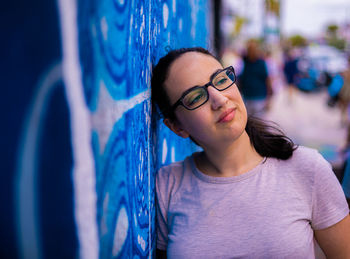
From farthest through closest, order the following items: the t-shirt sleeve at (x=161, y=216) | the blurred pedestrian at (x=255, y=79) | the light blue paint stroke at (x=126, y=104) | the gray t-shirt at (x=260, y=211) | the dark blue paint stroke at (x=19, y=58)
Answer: the blurred pedestrian at (x=255, y=79)
the t-shirt sleeve at (x=161, y=216)
the gray t-shirt at (x=260, y=211)
the light blue paint stroke at (x=126, y=104)
the dark blue paint stroke at (x=19, y=58)

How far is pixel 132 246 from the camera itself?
126 centimetres

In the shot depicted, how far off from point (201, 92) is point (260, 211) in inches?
20.6

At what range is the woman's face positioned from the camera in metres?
1.44

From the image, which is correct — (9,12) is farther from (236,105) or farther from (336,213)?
(336,213)

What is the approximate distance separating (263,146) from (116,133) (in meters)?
0.80

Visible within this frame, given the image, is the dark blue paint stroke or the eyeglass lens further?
the eyeglass lens

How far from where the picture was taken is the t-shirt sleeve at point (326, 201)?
1.42 m

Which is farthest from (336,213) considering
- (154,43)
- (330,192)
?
(154,43)

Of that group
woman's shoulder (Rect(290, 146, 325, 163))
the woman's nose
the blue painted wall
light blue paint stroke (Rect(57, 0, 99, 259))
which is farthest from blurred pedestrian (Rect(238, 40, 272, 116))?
light blue paint stroke (Rect(57, 0, 99, 259))

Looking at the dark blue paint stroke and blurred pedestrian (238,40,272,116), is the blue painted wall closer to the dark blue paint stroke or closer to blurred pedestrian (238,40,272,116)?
the dark blue paint stroke

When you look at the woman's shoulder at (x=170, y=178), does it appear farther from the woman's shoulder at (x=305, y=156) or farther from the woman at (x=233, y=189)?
the woman's shoulder at (x=305, y=156)

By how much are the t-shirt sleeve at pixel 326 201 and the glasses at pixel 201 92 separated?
510mm

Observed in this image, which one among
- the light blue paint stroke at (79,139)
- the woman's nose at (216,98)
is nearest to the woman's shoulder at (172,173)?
the woman's nose at (216,98)

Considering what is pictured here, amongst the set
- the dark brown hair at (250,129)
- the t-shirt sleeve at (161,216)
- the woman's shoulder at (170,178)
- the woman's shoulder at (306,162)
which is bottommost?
the t-shirt sleeve at (161,216)
